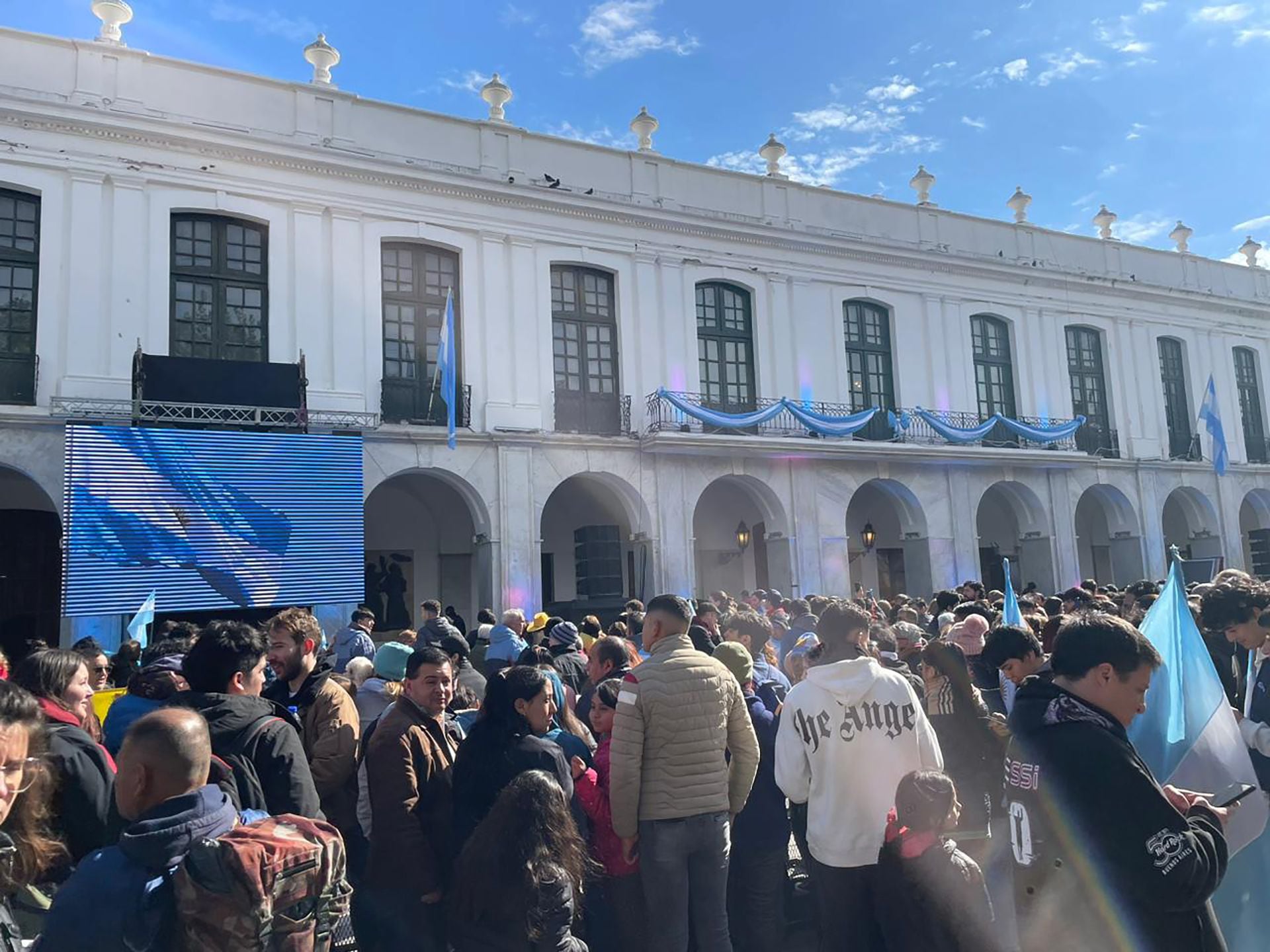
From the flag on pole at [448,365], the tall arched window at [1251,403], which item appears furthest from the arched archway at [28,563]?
the tall arched window at [1251,403]

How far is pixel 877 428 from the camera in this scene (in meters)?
20.0

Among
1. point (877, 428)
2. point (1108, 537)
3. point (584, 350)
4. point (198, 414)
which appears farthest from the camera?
point (1108, 537)

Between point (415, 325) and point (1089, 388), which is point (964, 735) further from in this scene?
point (1089, 388)

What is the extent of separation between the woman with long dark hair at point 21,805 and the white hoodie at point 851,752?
2.95m

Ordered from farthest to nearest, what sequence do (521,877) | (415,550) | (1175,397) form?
(1175,397) → (415,550) → (521,877)

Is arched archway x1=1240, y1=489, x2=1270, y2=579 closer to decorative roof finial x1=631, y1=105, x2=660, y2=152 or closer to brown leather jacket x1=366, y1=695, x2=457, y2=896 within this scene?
decorative roof finial x1=631, y1=105, x2=660, y2=152

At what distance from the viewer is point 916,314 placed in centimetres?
2097

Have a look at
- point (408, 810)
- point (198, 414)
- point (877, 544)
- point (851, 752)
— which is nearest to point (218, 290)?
point (198, 414)

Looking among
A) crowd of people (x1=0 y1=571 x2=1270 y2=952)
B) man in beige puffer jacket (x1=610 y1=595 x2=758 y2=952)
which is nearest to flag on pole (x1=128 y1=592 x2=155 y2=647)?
crowd of people (x1=0 y1=571 x2=1270 y2=952)

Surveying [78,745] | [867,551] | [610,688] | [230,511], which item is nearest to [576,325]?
[230,511]

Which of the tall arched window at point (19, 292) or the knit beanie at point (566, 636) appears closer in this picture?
the knit beanie at point (566, 636)

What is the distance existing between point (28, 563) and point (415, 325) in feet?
25.0

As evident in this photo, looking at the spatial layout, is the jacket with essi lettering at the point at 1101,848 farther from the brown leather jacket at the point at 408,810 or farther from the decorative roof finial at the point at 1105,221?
the decorative roof finial at the point at 1105,221

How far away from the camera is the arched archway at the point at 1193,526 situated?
78.9 feet
